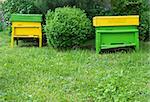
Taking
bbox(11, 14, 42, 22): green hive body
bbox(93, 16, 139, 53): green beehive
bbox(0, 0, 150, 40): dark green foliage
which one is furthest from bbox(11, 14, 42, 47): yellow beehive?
bbox(93, 16, 139, 53): green beehive

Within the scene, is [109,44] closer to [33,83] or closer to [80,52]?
[80,52]

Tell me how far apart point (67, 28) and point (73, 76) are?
72.7 inches

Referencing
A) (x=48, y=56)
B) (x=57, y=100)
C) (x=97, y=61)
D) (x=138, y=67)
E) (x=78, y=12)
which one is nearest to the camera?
(x=57, y=100)

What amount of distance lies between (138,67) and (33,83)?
1.58m

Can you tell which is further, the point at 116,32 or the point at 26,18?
the point at 26,18

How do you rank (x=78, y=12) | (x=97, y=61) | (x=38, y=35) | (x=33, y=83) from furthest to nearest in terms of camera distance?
(x=38, y=35) → (x=78, y=12) → (x=97, y=61) → (x=33, y=83)

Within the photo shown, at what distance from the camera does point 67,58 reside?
6.09 meters

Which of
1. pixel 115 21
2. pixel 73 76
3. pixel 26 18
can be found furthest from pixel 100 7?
pixel 73 76

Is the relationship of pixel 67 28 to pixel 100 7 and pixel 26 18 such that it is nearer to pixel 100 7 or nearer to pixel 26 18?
pixel 26 18

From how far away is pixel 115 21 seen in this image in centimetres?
655

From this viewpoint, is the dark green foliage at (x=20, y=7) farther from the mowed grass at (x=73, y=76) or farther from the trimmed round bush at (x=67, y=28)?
the mowed grass at (x=73, y=76)

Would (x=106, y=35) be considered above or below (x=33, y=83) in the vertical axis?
above

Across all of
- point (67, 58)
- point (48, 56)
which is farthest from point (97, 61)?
point (48, 56)

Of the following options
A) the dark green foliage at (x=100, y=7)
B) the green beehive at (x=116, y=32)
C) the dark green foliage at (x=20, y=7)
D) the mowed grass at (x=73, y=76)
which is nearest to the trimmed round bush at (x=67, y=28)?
the mowed grass at (x=73, y=76)
